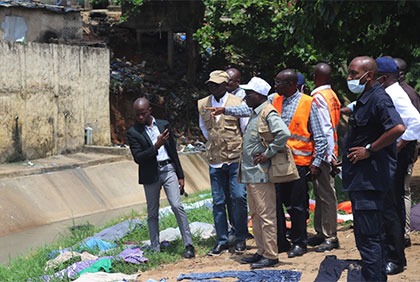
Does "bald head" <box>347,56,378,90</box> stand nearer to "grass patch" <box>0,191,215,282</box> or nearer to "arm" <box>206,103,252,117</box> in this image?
"arm" <box>206,103,252,117</box>

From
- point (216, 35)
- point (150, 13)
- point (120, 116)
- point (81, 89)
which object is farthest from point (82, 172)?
point (150, 13)

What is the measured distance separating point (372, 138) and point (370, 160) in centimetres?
18

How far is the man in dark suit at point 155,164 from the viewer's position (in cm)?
721

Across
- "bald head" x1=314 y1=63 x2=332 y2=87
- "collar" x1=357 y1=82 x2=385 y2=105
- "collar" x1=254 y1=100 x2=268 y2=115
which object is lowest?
"collar" x1=254 y1=100 x2=268 y2=115

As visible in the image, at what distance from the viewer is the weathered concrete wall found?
45.3 feet

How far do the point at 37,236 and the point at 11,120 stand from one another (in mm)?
3733

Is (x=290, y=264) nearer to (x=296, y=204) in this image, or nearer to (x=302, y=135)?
(x=296, y=204)

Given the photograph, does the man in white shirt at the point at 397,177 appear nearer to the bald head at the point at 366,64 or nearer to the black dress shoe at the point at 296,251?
the bald head at the point at 366,64

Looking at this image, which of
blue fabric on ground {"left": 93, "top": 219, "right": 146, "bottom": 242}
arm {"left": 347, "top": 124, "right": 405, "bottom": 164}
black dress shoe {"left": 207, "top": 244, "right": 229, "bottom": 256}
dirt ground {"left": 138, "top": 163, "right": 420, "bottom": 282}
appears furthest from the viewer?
blue fabric on ground {"left": 93, "top": 219, "right": 146, "bottom": 242}

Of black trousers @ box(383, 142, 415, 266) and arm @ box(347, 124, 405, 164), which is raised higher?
arm @ box(347, 124, 405, 164)

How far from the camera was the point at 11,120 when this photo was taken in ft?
45.5

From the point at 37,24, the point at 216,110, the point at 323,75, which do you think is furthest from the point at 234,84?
the point at 37,24

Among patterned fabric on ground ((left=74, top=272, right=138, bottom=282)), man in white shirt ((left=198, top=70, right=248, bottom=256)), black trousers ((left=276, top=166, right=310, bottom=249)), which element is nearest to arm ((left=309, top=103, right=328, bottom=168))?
black trousers ((left=276, top=166, right=310, bottom=249))

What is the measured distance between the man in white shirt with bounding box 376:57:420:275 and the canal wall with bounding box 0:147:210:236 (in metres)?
7.27
